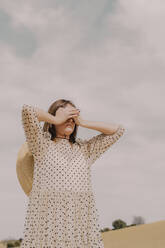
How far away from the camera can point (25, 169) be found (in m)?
4.10

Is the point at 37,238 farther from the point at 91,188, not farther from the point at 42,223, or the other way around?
the point at 91,188

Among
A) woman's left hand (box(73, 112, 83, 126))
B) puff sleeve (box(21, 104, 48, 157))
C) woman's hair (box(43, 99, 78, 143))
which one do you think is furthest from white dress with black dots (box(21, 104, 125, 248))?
woman's left hand (box(73, 112, 83, 126))

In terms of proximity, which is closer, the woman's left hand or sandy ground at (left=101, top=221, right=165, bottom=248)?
the woman's left hand

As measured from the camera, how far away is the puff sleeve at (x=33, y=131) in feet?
12.3

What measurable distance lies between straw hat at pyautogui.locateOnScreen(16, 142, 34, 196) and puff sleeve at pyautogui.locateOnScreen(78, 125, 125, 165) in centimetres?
53

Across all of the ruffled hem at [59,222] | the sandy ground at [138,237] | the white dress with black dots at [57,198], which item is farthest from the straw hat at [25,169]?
the sandy ground at [138,237]

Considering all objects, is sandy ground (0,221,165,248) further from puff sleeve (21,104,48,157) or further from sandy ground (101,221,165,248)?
puff sleeve (21,104,48,157)

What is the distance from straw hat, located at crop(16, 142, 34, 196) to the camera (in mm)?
4090

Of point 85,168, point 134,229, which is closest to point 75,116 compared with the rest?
point 85,168

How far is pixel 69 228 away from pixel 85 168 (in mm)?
587

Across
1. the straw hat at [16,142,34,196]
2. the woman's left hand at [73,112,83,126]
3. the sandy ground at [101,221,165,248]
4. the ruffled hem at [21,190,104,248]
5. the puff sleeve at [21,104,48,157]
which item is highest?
the sandy ground at [101,221,165,248]

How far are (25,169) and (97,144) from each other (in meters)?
0.75

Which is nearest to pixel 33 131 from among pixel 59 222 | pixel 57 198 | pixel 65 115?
pixel 65 115

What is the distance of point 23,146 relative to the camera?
4254 millimetres
